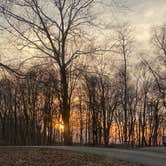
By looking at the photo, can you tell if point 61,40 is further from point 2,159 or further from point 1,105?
→ point 1,105

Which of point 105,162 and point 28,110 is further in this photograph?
point 28,110

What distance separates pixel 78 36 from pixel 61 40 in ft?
4.53

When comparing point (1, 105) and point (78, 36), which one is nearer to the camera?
point (78, 36)

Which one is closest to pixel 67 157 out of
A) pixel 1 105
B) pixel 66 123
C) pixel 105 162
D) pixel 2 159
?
pixel 105 162

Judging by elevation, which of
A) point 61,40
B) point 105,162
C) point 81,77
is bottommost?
point 105,162

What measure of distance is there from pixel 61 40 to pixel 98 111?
124 ft

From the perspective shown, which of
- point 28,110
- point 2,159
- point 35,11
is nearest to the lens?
point 2,159

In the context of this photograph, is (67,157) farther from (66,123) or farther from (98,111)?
(98,111)

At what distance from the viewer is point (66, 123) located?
32312 millimetres

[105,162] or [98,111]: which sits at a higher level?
[98,111]

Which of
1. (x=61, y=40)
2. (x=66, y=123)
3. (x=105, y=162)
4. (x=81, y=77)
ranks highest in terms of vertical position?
(x=61, y=40)

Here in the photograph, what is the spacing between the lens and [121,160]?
1955cm

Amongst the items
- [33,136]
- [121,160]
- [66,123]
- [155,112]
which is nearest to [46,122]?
[33,136]

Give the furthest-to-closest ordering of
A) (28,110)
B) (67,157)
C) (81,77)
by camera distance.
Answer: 1. (28,110)
2. (81,77)
3. (67,157)
